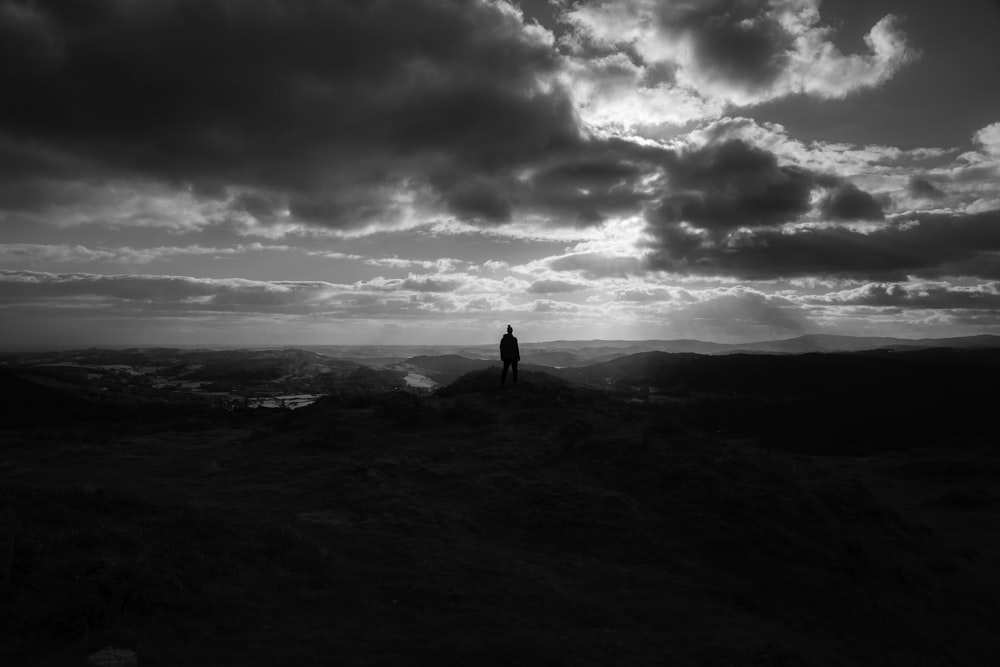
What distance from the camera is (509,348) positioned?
110 ft

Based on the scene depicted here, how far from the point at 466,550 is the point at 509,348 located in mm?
18357

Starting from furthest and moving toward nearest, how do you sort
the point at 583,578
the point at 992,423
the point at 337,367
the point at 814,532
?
1. the point at 337,367
2. the point at 992,423
3. the point at 814,532
4. the point at 583,578

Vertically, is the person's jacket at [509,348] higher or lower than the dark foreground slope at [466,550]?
higher

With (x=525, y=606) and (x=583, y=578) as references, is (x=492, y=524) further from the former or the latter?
(x=525, y=606)

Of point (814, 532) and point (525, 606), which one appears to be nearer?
point (525, 606)

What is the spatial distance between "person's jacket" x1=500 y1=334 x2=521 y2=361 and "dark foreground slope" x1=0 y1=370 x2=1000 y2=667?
2.58 metres

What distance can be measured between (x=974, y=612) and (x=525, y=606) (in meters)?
19.2

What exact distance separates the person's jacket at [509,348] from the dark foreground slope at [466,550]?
8.46ft

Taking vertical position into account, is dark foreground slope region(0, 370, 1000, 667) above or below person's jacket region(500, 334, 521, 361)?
below

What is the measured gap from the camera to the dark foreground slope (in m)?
10.8

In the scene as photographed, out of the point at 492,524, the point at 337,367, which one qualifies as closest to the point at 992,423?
the point at 492,524

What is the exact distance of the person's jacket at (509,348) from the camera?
33.0 metres

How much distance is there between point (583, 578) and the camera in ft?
50.5

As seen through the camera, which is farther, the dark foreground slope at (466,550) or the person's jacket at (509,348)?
the person's jacket at (509,348)
